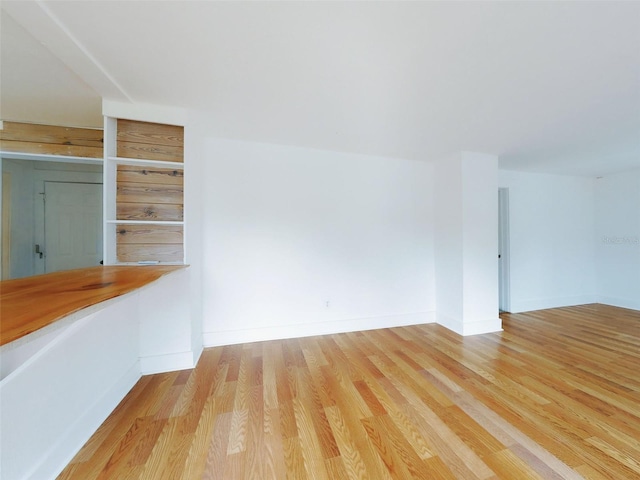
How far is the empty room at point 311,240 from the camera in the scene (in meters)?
1.18

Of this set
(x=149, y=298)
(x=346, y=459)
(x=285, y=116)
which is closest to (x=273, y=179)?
(x=285, y=116)

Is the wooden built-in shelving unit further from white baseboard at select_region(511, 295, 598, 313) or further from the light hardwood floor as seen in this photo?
white baseboard at select_region(511, 295, 598, 313)

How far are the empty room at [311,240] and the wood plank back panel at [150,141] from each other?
2 centimetres

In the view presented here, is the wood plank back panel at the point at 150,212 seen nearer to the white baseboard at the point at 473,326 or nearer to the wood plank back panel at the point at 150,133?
the wood plank back panel at the point at 150,133

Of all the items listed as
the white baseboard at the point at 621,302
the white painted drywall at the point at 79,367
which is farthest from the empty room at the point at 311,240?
the white baseboard at the point at 621,302

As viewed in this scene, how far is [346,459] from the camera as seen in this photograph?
4.12ft

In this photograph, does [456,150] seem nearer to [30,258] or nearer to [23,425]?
[23,425]

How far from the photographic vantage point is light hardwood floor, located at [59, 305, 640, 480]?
4.00 feet

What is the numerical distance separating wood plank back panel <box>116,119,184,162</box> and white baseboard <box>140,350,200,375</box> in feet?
5.91

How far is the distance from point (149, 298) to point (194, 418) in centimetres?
109

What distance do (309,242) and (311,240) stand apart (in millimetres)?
36

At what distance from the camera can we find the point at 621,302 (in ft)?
13.1

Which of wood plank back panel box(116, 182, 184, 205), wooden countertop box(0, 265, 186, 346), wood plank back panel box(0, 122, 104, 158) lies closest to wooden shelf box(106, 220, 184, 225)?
wood plank back panel box(116, 182, 184, 205)

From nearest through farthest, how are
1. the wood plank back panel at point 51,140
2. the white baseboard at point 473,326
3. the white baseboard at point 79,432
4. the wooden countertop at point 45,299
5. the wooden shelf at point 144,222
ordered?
the wooden countertop at point 45,299 → the white baseboard at point 79,432 → the wooden shelf at point 144,222 → the wood plank back panel at point 51,140 → the white baseboard at point 473,326
